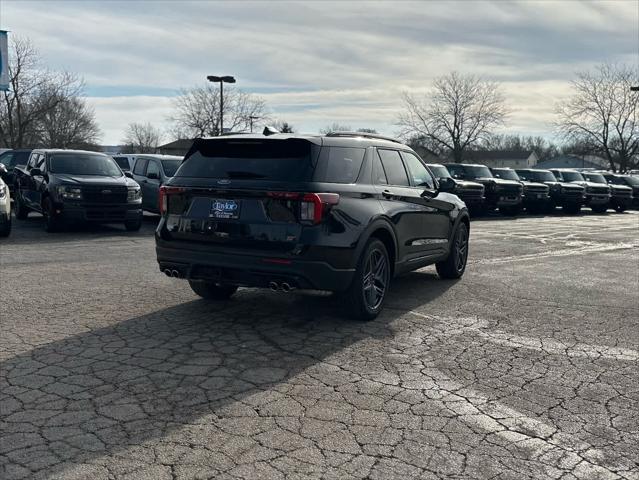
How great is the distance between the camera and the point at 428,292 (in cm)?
777

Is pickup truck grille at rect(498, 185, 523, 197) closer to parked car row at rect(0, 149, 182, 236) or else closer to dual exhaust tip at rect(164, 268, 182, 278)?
parked car row at rect(0, 149, 182, 236)

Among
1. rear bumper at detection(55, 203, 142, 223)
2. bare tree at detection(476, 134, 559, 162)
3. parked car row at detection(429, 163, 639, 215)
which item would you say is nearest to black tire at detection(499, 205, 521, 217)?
parked car row at detection(429, 163, 639, 215)

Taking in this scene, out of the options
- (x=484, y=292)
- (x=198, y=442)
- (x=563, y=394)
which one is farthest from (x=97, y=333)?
(x=484, y=292)

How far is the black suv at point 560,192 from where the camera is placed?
84.4ft

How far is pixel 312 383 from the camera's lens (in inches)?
173

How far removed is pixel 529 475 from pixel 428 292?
15.3ft

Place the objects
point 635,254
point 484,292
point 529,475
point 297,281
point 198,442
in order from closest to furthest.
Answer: point 529,475 → point 198,442 → point 297,281 → point 484,292 → point 635,254

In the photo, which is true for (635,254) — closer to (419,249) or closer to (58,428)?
(419,249)

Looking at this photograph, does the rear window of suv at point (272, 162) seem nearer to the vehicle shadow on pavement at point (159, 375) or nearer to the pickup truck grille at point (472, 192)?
the vehicle shadow on pavement at point (159, 375)

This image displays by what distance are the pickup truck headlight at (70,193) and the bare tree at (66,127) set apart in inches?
1338

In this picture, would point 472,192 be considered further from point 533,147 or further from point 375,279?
point 533,147

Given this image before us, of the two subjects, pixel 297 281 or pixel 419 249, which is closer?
pixel 297 281

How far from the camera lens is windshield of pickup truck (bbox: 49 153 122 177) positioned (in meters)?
14.1

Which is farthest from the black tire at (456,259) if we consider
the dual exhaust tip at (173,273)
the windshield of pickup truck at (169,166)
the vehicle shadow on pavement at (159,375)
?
the windshield of pickup truck at (169,166)
